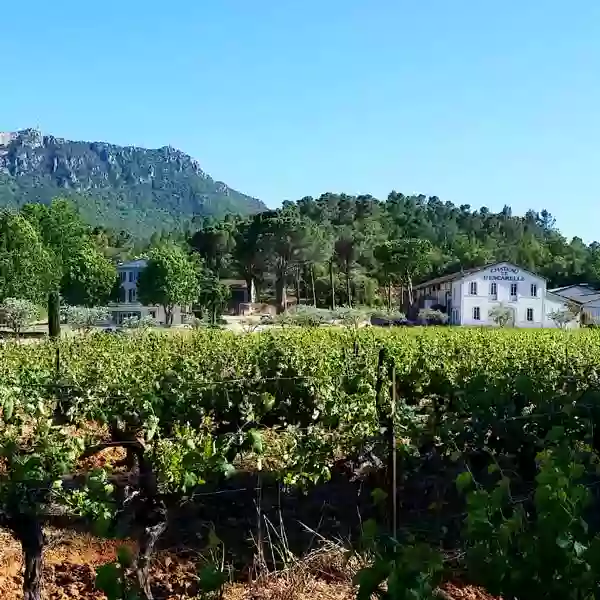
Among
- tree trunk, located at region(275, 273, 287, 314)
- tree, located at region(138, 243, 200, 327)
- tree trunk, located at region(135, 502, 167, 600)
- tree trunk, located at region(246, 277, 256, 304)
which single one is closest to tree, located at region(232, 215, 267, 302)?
tree trunk, located at region(246, 277, 256, 304)

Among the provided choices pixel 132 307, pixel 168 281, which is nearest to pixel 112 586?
pixel 168 281

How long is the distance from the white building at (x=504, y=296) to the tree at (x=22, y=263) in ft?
92.1

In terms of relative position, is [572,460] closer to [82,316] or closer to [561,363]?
[561,363]

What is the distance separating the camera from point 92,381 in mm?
7863

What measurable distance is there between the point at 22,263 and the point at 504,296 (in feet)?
106

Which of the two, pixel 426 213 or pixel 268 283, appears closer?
pixel 268 283

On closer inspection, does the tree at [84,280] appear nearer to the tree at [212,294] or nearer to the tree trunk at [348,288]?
the tree at [212,294]

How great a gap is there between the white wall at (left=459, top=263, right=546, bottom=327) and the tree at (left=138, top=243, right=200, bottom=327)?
19916 millimetres

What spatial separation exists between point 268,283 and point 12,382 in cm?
5924

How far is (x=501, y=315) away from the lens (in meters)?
49.7

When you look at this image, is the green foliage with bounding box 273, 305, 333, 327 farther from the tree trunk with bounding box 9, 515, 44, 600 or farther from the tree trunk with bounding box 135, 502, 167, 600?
the tree trunk with bounding box 9, 515, 44, 600

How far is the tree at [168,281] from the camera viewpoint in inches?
2099

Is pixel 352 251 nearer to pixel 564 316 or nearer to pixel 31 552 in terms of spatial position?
pixel 564 316

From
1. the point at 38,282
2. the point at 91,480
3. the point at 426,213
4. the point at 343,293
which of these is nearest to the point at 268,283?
the point at 343,293
